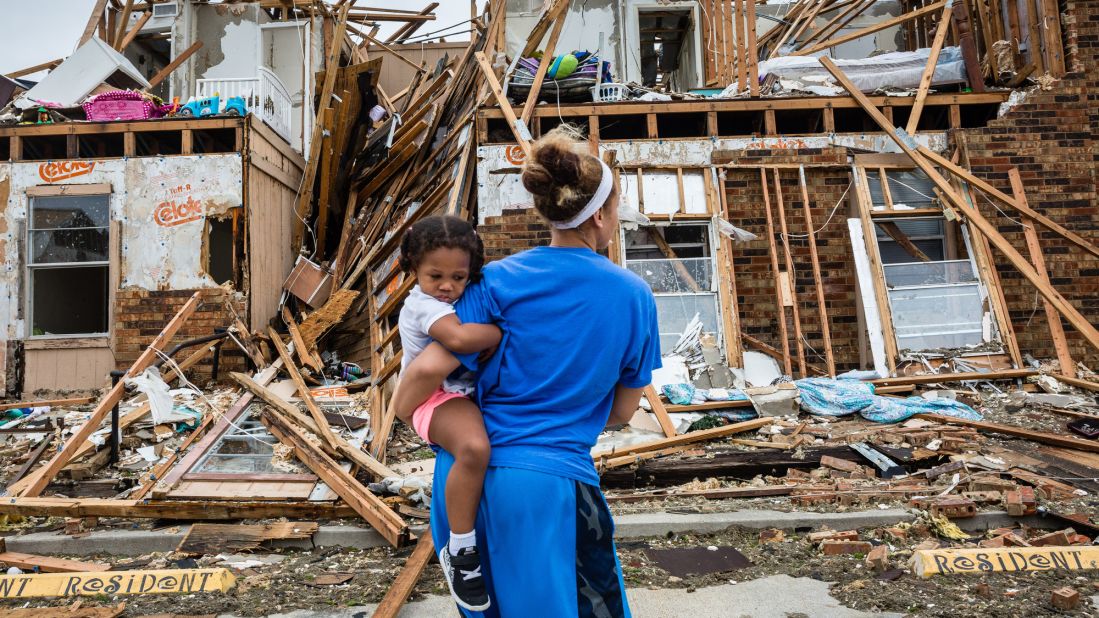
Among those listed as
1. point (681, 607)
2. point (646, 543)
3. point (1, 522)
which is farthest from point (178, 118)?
point (681, 607)

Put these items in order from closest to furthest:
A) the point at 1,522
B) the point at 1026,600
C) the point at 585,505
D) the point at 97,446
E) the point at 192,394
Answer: the point at 585,505
the point at 1026,600
the point at 1,522
the point at 97,446
the point at 192,394

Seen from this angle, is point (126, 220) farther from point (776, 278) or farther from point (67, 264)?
point (776, 278)

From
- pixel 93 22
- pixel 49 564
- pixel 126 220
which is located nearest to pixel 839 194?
pixel 49 564

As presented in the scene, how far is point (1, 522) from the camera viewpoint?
5.16m

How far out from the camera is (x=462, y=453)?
67.7 inches

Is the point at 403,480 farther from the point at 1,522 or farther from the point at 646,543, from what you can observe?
the point at 1,522

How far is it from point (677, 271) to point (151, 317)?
683 cm

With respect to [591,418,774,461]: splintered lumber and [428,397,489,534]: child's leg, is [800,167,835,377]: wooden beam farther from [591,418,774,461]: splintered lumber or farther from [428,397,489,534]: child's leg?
[428,397,489,534]: child's leg

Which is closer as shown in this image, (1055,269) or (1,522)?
(1,522)

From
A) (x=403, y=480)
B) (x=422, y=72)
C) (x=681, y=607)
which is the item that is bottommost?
(x=681, y=607)

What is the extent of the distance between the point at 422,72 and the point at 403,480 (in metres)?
11.2

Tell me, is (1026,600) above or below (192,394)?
below

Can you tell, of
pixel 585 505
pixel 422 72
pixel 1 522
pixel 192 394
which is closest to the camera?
pixel 585 505

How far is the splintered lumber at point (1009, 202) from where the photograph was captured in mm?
8172
